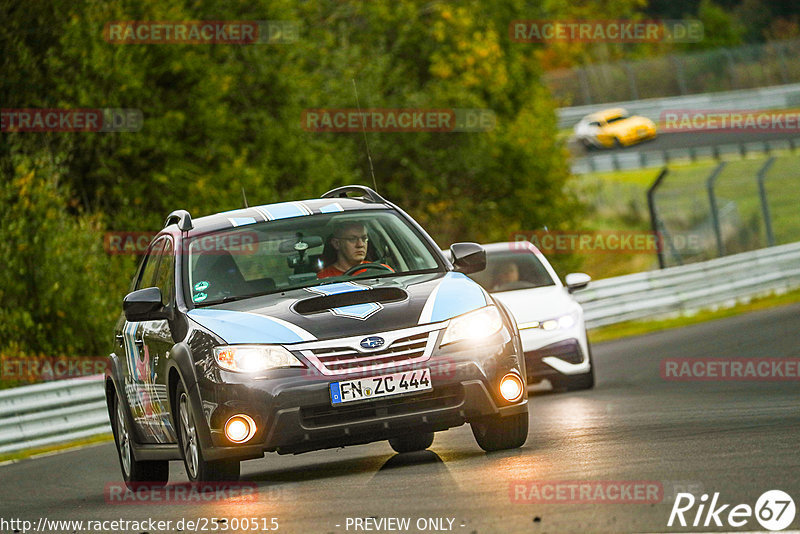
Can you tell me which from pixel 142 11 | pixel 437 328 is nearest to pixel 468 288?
→ pixel 437 328

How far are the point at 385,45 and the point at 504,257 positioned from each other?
90.6ft

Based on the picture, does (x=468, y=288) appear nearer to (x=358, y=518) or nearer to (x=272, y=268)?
(x=272, y=268)

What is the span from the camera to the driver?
9.11m

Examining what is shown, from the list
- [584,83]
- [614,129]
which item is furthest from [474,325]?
[584,83]

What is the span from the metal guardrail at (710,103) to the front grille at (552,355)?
2108 inches

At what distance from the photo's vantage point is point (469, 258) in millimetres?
9211

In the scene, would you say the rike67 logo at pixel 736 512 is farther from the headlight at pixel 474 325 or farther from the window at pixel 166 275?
the window at pixel 166 275

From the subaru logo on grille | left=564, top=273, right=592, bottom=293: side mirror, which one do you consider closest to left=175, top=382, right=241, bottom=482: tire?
the subaru logo on grille

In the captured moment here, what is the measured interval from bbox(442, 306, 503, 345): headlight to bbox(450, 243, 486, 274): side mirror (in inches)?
29.5

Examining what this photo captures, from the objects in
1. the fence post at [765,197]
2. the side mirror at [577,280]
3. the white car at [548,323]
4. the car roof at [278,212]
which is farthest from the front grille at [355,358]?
the fence post at [765,197]

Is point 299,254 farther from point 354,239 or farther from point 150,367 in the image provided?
point 150,367

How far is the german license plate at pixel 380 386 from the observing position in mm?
7938

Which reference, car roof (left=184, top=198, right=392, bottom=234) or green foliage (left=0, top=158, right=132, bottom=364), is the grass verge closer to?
green foliage (left=0, top=158, right=132, bottom=364)

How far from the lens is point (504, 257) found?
1619cm
